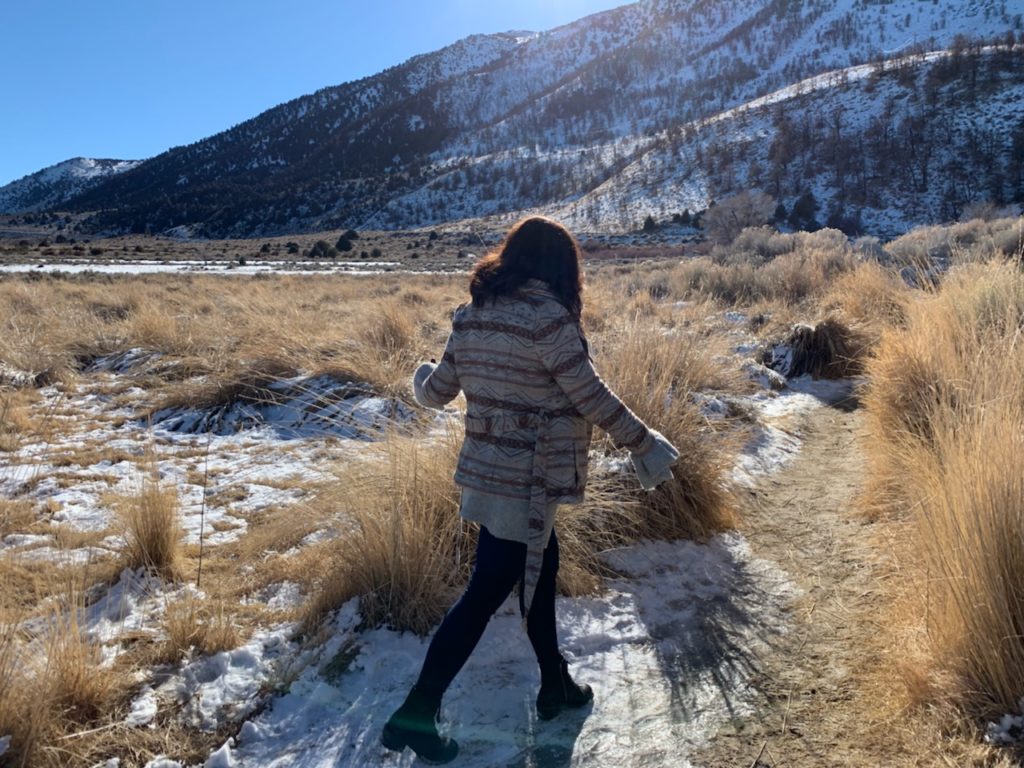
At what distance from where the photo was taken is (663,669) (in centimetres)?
285

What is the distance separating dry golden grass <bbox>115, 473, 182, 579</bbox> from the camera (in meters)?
3.33

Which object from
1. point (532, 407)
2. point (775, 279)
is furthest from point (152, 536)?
point (775, 279)

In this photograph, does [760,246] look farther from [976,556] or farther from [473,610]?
[473,610]

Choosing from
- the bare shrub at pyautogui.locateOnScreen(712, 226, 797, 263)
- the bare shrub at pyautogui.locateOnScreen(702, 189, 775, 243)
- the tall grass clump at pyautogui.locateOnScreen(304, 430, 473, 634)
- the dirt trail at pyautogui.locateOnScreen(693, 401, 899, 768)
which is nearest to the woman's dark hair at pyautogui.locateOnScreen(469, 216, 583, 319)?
the tall grass clump at pyautogui.locateOnScreen(304, 430, 473, 634)

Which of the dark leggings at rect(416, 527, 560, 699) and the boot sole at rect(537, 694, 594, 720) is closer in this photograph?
the dark leggings at rect(416, 527, 560, 699)

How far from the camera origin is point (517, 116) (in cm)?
13600

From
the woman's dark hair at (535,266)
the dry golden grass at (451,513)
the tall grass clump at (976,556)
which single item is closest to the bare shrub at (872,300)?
the dry golden grass at (451,513)

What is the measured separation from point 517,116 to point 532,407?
14369 centimetres

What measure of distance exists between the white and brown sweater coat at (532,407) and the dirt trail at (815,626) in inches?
39.3

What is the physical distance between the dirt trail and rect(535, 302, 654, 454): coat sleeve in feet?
3.91

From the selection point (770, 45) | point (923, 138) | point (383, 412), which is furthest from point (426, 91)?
point (383, 412)

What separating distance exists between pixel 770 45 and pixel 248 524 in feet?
499

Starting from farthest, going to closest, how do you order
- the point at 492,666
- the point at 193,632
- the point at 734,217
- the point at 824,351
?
the point at 734,217 < the point at 824,351 < the point at 492,666 < the point at 193,632

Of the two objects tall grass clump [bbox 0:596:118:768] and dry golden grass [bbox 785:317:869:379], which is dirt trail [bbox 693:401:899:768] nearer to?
tall grass clump [bbox 0:596:118:768]
